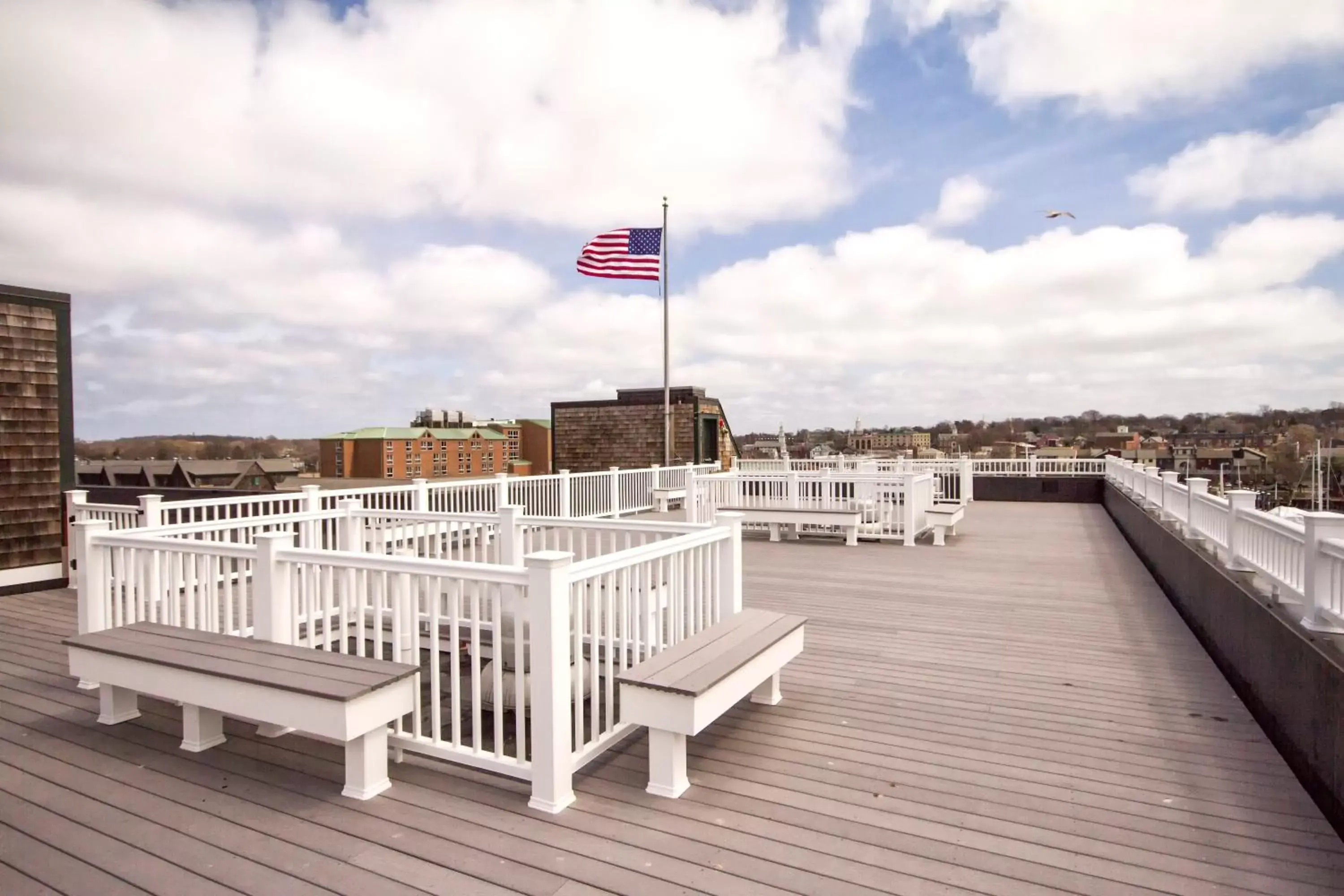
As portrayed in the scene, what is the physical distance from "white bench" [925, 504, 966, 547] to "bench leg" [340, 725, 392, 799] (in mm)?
8032

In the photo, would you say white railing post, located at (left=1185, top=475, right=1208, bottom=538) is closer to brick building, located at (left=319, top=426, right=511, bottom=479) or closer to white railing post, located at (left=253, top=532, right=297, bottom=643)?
white railing post, located at (left=253, top=532, right=297, bottom=643)

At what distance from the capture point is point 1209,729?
3188 mm

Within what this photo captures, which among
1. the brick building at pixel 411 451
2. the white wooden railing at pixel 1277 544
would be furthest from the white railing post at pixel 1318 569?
the brick building at pixel 411 451

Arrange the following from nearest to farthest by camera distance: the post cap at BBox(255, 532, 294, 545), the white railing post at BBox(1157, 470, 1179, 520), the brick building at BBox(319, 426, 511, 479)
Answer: the post cap at BBox(255, 532, 294, 545), the white railing post at BBox(1157, 470, 1179, 520), the brick building at BBox(319, 426, 511, 479)

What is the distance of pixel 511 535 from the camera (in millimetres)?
4797

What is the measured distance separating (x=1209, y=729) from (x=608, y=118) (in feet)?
42.3

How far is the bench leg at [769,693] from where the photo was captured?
351 cm

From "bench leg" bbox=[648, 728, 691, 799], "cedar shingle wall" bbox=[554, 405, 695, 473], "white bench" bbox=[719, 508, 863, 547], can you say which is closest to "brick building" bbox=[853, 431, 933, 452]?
"cedar shingle wall" bbox=[554, 405, 695, 473]

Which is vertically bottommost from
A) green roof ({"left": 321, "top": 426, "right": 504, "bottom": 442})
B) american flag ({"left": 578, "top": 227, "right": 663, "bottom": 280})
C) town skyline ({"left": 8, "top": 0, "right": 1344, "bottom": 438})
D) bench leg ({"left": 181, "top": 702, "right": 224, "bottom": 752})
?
bench leg ({"left": 181, "top": 702, "right": 224, "bottom": 752})

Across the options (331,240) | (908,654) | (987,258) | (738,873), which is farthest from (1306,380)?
(331,240)

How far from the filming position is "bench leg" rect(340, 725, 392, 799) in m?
2.57

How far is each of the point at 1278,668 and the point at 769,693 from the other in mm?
2154

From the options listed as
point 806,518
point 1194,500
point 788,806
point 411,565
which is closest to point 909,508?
point 806,518

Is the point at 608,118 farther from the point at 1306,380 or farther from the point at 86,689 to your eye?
the point at 1306,380
